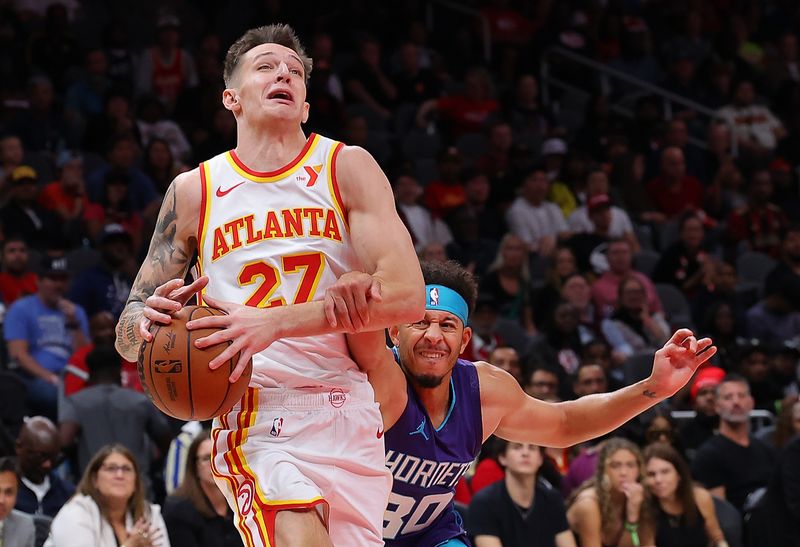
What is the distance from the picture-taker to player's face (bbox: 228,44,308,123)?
4047mm

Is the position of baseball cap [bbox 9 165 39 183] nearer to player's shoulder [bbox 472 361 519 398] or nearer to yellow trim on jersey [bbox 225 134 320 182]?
player's shoulder [bbox 472 361 519 398]

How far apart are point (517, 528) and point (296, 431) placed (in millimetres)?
4081

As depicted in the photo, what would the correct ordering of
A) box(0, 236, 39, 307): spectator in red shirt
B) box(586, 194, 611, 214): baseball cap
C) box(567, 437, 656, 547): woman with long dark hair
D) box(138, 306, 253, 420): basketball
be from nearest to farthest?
box(138, 306, 253, 420): basketball, box(567, 437, 656, 547): woman with long dark hair, box(0, 236, 39, 307): spectator in red shirt, box(586, 194, 611, 214): baseball cap

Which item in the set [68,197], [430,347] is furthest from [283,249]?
[68,197]

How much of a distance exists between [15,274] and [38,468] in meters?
2.88

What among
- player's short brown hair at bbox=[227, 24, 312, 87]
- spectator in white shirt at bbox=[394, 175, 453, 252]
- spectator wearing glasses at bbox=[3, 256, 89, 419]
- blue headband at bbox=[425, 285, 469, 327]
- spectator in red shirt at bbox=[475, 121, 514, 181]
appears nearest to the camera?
player's short brown hair at bbox=[227, 24, 312, 87]

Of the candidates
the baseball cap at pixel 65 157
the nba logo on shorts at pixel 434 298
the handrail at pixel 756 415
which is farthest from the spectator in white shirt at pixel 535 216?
the nba logo on shorts at pixel 434 298

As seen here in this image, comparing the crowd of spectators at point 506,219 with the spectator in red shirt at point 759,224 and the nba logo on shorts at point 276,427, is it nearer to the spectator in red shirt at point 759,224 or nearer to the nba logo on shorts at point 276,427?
the spectator in red shirt at point 759,224

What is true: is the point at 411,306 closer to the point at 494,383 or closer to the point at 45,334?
the point at 494,383

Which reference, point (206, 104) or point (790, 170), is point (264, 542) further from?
point (790, 170)

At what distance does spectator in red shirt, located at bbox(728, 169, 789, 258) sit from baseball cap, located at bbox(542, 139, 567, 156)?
6.11 ft

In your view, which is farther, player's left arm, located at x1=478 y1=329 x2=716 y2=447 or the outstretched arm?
player's left arm, located at x1=478 y1=329 x2=716 y2=447

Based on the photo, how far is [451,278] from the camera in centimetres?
512

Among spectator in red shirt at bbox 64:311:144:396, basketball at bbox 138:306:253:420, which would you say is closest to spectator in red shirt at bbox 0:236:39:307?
spectator in red shirt at bbox 64:311:144:396
